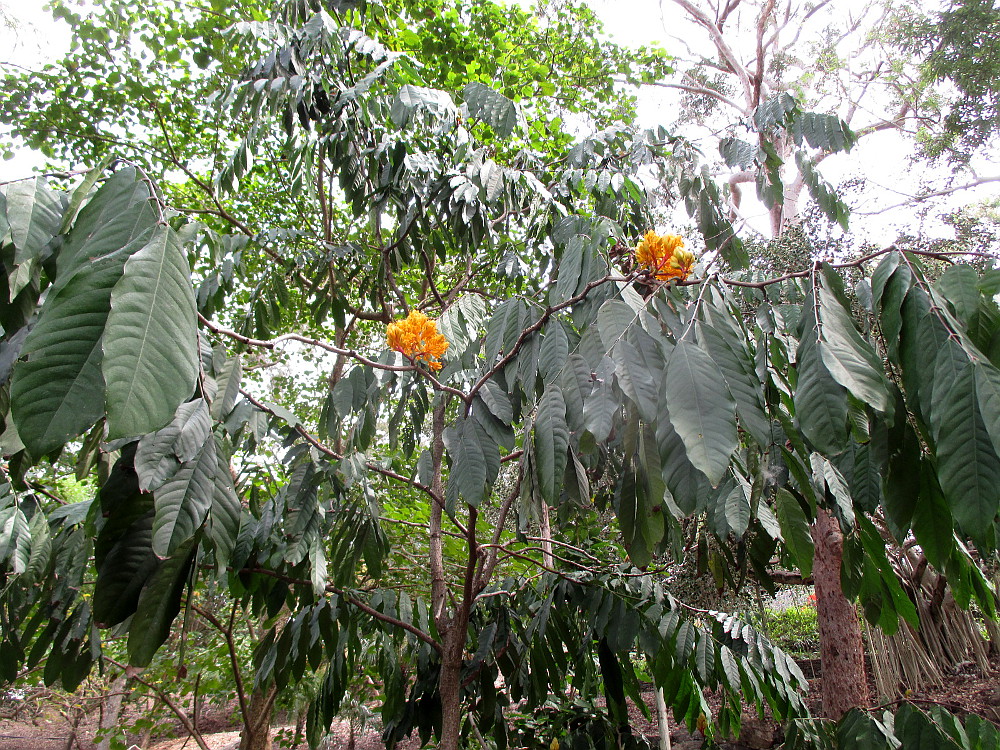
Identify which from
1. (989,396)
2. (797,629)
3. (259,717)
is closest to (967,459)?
(989,396)

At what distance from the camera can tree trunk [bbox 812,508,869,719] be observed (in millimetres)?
3736

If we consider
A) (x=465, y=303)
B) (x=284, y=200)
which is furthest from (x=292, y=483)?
(x=284, y=200)

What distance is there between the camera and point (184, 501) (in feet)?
1.99

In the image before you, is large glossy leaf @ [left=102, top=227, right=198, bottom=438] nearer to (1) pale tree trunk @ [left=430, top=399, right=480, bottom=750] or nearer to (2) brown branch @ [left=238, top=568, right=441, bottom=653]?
(1) pale tree trunk @ [left=430, top=399, right=480, bottom=750]

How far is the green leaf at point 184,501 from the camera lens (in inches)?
22.5

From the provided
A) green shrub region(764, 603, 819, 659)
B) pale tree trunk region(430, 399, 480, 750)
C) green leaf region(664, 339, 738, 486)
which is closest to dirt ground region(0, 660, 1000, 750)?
green shrub region(764, 603, 819, 659)

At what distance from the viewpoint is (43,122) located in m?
4.05

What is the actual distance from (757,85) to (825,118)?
582 cm

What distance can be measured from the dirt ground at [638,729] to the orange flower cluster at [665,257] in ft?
10.4

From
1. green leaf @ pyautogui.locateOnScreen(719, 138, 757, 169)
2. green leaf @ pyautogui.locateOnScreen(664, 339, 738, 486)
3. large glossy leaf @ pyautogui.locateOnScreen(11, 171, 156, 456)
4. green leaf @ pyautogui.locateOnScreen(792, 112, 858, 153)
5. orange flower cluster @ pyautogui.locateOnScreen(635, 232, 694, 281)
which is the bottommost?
large glossy leaf @ pyautogui.locateOnScreen(11, 171, 156, 456)

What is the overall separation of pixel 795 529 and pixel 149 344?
830mm

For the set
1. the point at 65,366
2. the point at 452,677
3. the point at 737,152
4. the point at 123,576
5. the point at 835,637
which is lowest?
the point at 452,677

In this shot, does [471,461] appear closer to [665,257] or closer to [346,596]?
[665,257]

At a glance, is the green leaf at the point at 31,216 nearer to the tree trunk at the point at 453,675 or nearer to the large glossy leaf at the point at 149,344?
the large glossy leaf at the point at 149,344
